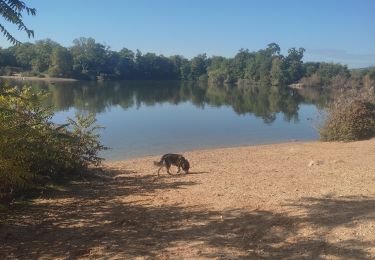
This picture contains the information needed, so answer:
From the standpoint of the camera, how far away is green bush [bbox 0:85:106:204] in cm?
766

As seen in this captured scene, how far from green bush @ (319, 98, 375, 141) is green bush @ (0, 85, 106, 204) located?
43.6 ft

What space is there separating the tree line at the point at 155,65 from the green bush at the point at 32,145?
3736 inches

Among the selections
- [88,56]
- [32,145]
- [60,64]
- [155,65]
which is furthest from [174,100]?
[155,65]

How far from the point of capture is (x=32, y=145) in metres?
8.73

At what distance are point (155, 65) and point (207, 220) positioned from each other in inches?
5733

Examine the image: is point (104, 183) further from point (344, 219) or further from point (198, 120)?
point (198, 120)

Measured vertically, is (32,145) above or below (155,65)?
below

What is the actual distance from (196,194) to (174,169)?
454cm

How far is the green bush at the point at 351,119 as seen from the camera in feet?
70.1

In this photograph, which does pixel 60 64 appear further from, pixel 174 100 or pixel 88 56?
pixel 174 100

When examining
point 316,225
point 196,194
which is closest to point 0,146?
point 196,194

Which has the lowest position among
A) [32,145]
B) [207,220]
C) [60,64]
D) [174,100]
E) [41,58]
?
[207,220]

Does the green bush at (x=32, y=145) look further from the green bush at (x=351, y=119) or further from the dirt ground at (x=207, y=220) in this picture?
the green bush at (x=351, y=119)

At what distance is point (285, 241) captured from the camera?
5.76 m
